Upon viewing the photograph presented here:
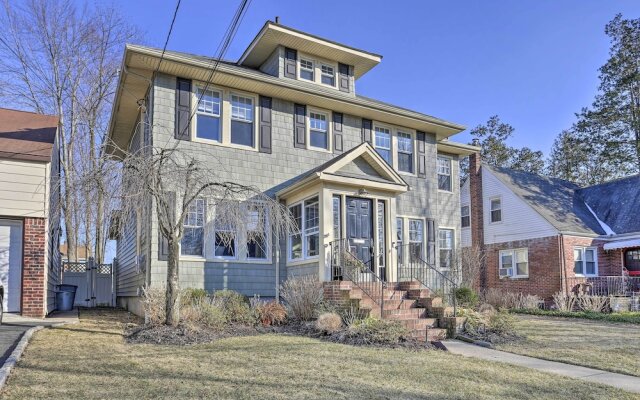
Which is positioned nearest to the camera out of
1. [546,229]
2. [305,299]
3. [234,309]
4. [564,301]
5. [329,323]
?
[329,323]

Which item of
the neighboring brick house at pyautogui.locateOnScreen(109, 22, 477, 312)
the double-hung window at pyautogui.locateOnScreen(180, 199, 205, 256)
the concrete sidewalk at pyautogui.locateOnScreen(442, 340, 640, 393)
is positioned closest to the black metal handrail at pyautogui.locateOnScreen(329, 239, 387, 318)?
the neighboring brick house at pyautogui.locateOnScreen(109, 22, 477, 312)

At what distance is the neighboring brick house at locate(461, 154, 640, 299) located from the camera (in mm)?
20734

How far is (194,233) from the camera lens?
12.2m

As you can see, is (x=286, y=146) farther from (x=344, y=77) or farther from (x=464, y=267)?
(x=464, y=267)

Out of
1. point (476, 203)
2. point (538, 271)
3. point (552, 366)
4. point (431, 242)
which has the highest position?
point (476, 203)

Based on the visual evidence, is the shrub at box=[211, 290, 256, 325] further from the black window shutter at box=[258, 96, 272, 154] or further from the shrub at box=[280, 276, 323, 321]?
the black window shutter at box=[258, 96, 272, 154]

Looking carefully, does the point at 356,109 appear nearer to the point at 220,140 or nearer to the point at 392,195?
the point at 392,195

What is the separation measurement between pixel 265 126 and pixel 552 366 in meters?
8.86

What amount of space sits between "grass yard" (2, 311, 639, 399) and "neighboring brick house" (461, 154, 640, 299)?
49.4ft

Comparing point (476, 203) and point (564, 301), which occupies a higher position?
point (476, 203)

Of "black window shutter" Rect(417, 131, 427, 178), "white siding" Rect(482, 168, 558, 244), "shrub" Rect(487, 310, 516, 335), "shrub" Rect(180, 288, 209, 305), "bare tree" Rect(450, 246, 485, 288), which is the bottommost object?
"shrub" Rect(487, 310, 516, 335)

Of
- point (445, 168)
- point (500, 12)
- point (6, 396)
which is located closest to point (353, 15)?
point (500, 12)

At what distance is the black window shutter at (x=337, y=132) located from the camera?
14609 mm

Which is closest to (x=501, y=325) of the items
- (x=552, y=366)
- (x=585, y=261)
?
(x=552, y=366)
